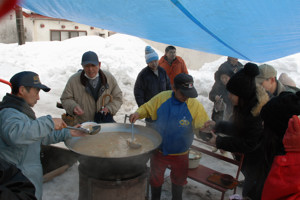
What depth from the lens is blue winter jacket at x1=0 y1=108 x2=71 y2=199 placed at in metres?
2.14

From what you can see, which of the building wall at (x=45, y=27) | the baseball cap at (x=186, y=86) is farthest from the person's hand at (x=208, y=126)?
the building wall at (x=45, y=27)

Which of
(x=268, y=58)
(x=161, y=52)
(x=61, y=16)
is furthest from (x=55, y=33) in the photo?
(x=268, y=58)

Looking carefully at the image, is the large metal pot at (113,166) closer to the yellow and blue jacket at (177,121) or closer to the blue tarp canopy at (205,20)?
the yellow and blue jacket at (177,121)

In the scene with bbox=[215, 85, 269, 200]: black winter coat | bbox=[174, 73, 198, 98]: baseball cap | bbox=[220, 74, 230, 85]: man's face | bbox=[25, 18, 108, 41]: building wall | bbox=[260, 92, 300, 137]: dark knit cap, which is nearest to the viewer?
bbox=[260, 92, 300, 137]: dark knit cap

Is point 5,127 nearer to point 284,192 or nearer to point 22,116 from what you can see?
point 22,116

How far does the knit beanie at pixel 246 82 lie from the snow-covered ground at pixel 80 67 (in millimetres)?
2305

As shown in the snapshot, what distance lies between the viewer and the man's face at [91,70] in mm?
3832

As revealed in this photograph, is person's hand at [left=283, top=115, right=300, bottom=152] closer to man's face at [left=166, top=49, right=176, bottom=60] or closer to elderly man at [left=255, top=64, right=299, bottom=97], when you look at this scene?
elderly man at [left=255, top=64, right=299, bottom=97]

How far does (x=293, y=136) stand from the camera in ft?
5.51

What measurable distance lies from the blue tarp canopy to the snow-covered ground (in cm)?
274

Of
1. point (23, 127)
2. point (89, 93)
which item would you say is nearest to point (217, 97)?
point (89, 93)

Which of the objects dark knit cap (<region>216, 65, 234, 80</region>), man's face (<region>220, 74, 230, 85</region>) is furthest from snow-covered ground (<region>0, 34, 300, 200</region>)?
dark knit cap (<region>216, 65, 234, 80</region>)

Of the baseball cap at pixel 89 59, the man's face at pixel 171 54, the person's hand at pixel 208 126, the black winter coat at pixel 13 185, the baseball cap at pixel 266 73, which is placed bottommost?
the person's hand at pixel 208 126

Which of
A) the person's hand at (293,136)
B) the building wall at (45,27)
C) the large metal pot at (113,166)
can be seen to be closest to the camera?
the person's hand at (293,136)
